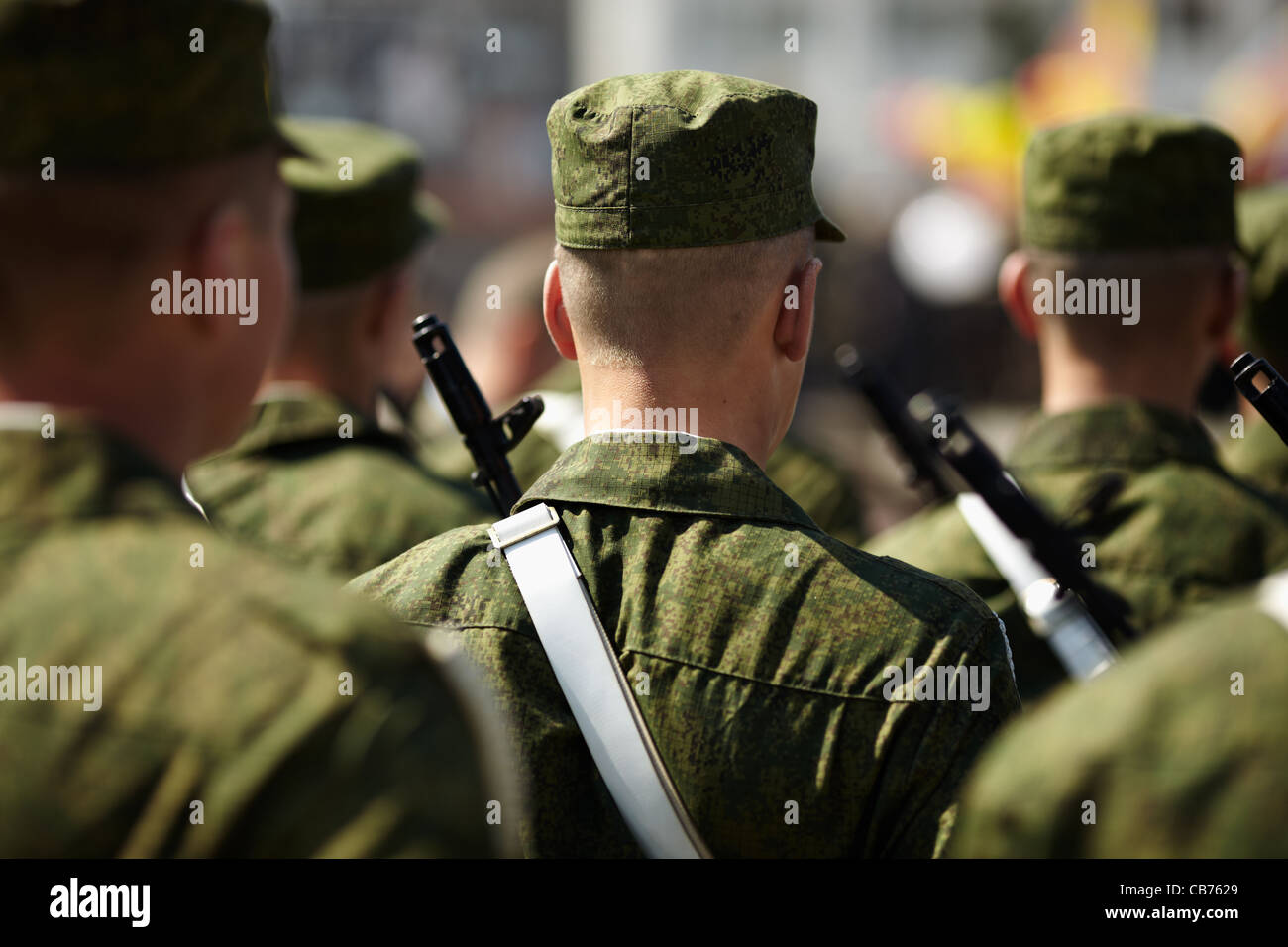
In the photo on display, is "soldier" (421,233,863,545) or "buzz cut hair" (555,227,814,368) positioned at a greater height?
"buzz cut hair" (555,227,814,368)

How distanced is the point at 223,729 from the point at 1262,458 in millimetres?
4070

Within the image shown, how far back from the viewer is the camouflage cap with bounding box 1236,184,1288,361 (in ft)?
13.9

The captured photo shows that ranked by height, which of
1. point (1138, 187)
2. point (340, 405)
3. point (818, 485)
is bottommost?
point (818, 485)

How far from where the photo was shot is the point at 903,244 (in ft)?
59.1

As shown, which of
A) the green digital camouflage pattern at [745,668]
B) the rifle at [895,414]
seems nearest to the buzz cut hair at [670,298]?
the green digital camouflage pattern at [745,668]

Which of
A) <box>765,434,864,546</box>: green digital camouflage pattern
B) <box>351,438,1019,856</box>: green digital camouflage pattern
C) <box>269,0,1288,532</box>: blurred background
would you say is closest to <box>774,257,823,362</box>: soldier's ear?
<box>351,438,1019,856</box>: green digital camouflage pattern

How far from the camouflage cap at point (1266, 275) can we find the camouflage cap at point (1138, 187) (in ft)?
2.34

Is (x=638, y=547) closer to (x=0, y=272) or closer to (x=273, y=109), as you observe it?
(x=273, y=109)

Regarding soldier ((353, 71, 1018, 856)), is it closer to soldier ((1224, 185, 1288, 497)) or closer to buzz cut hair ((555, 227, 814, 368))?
buzz cut hair ((555, 227, 814, 368))

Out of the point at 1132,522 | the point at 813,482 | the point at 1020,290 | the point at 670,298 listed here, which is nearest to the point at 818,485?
the point at 813,482

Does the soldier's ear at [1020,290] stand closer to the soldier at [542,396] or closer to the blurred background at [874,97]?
the soldier at [542,396]

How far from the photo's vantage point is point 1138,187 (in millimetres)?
3457

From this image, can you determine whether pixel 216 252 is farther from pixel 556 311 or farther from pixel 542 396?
pixel 542 396

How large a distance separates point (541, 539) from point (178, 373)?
63cm
